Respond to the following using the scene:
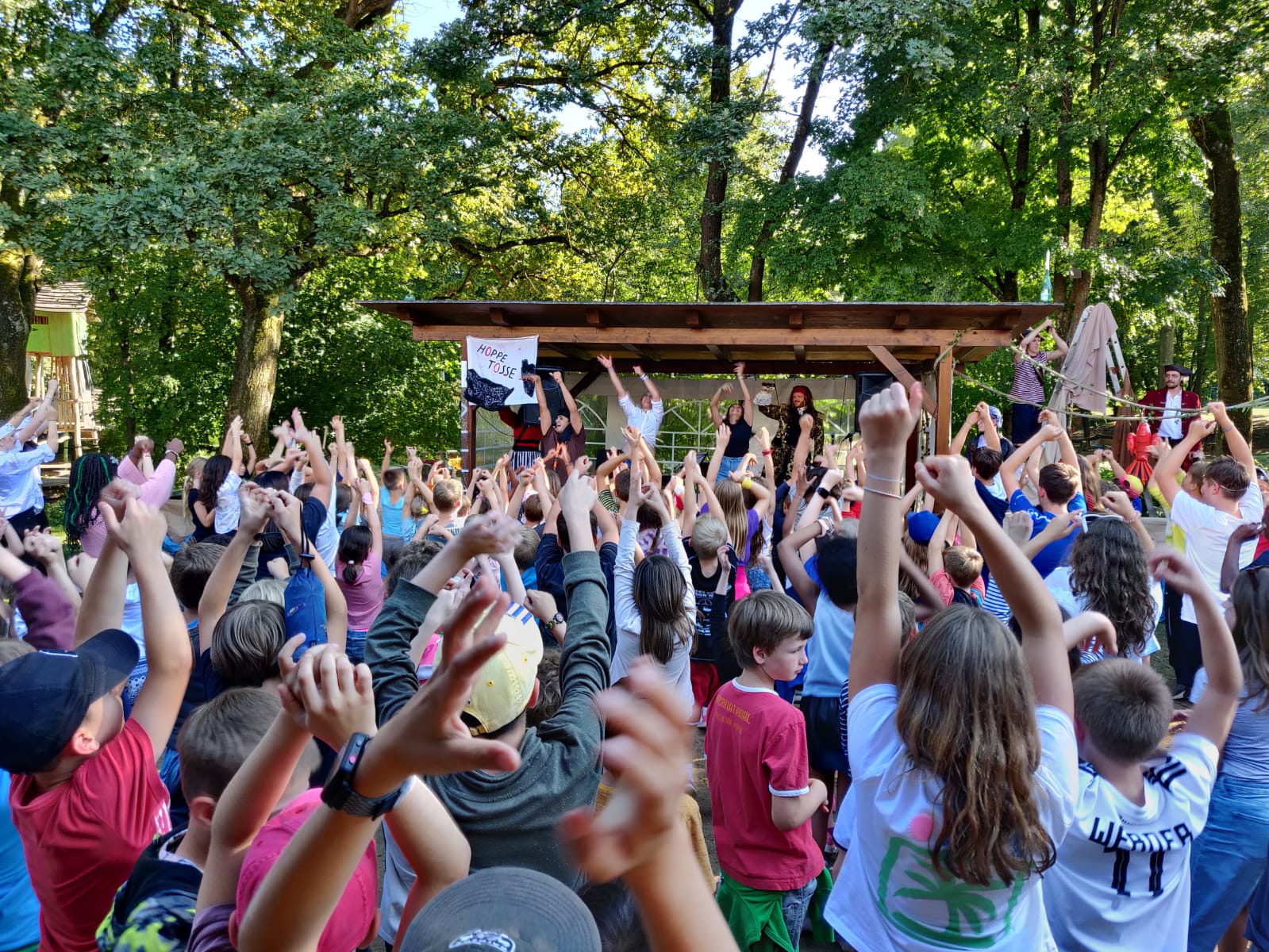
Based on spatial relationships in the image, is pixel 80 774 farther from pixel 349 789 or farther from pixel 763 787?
pixel 763 787

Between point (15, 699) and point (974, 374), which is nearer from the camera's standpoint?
point (15, 699)

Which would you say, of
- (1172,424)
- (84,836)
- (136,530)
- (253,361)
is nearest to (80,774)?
(84,836)

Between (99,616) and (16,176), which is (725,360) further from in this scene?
(99,616)

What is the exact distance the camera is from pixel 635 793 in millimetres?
842

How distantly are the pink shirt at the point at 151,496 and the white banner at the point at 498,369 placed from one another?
6.95 m

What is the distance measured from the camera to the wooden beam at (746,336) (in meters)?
10.5

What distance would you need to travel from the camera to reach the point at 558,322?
456 inches

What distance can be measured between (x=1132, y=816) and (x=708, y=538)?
2.53 m

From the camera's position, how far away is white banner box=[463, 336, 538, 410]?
11336 millimetres

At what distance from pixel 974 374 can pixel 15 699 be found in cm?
1950

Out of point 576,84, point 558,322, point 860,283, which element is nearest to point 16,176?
point 558,322

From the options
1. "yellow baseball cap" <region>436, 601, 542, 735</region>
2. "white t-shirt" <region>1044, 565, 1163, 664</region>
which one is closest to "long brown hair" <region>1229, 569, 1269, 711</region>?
"white t-shirt" <region>1044, 565, 1163, 664</region>

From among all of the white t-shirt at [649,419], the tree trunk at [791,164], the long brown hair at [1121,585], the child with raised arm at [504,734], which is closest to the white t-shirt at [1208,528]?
the long brown hair at [1121,585]

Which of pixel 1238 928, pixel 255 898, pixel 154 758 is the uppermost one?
pixel 255 898
